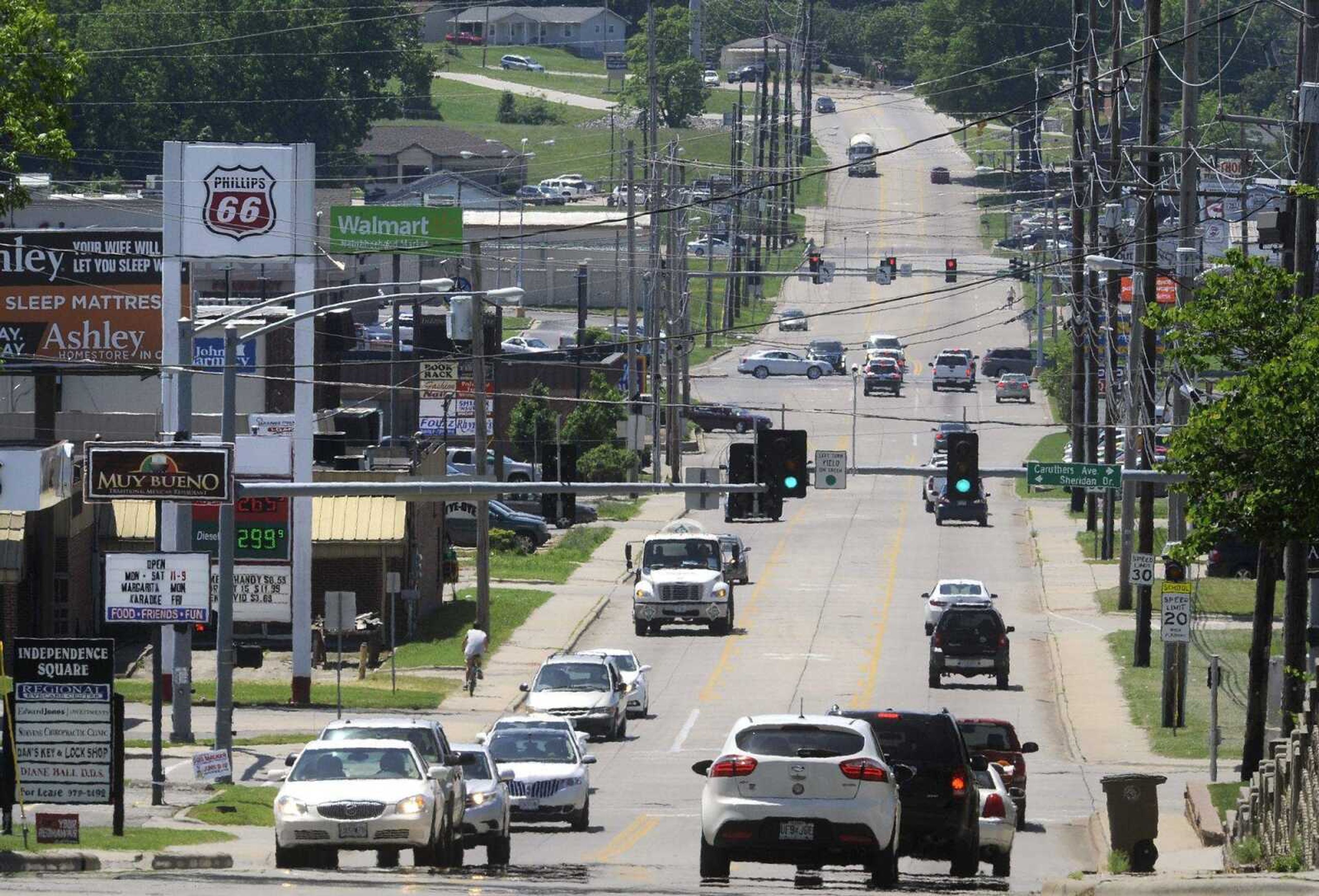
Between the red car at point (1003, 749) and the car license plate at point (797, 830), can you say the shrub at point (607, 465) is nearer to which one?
the red car at point (1003, 749)

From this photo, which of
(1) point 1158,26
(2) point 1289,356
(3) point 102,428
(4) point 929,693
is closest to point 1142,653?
(4) point 929,693

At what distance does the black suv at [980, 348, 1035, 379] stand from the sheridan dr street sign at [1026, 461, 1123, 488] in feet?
212

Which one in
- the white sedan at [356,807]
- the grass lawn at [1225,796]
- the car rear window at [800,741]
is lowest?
the grass lawn at [1225,796]

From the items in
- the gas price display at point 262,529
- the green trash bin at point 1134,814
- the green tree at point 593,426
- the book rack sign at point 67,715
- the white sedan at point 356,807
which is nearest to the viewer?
the white sedan at point 356,807

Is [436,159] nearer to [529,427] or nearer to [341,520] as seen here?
[529,427]

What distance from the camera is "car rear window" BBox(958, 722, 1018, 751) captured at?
30.5 m

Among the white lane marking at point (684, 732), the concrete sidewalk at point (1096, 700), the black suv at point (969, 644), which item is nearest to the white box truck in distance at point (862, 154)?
the concrete sidewalk at point (1096, 700)

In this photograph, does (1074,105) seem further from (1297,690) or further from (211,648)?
(1297,690)

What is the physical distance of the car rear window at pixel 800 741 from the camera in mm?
20172

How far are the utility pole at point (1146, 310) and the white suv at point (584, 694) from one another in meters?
11.5

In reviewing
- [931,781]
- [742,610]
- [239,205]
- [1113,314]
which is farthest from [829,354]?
[931,781]

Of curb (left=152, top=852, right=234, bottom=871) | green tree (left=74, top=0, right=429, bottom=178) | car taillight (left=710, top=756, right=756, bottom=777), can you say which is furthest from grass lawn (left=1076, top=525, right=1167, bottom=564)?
green tree (left=74, top=0, right=429, bottom=178)

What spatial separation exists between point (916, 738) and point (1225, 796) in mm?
11309

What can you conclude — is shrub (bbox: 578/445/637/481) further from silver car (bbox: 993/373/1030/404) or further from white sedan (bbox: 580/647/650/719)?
white sedan (bbox: 580/647/650/719)
